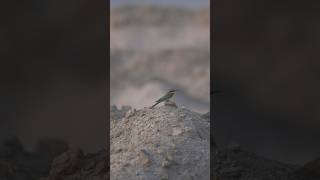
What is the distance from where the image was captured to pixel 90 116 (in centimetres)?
771

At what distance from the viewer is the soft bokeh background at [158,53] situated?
8.51 meters

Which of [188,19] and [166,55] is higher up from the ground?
[188,19]

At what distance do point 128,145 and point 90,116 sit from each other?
2.42 feet

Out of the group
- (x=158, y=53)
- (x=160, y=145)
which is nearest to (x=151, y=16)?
(x=158, y=53)

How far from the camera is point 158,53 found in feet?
28.3

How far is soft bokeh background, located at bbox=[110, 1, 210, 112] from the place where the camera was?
8508mm

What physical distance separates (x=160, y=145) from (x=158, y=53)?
1.54 meters

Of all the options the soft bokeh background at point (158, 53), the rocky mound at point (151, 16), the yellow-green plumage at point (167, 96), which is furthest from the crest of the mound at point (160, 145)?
the rocky mound at point (151, 16)

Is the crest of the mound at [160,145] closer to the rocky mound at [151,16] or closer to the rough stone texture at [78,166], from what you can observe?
the rough stone texture at [78,166]

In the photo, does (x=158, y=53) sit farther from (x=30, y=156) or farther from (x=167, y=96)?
(x=30, y=156)

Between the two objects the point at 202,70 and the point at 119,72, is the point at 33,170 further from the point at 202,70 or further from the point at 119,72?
the point at 202,70

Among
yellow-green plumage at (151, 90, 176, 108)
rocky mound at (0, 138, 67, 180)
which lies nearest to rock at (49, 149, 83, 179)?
rocky mound at (0, 138, 67, 180)

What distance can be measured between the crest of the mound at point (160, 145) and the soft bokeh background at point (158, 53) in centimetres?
30
